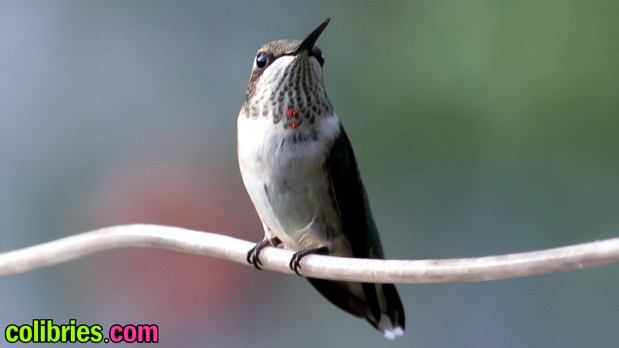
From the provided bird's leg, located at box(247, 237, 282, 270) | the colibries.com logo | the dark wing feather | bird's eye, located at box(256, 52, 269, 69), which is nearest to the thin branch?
bird's leg, located at box(247, 237, 282, 270)

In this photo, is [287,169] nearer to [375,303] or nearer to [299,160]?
[299,160]

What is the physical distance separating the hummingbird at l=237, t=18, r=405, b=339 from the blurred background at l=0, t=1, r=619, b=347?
0.54m

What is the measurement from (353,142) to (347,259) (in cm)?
99

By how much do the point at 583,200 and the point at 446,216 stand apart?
306 millimetres

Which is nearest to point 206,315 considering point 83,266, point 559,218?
point 83,266

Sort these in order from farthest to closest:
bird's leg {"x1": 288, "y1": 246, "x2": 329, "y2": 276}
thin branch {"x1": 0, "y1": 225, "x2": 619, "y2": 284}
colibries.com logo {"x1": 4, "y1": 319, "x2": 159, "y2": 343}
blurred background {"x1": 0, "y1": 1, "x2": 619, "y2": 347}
Answer: blurred background {"x1": 0, "y1": 1, "x2": 619, "y2": 347} → colibries.com logo {"x1": 4, "y1": 319, "x2": 159, "y2": 343} → bird's leg {"x1": 288, "y1": 246, "x2": 329, "y2": 276} → thin branch {"x1": 0, "y1": 225, "x2": 619, "y2": 284}

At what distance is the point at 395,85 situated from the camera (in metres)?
1.98

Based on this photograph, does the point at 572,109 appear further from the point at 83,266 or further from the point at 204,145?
the point at 83,266

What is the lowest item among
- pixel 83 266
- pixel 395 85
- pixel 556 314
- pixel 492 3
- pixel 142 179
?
pixel 556 314

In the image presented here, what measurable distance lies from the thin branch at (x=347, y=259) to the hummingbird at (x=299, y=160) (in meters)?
0.07

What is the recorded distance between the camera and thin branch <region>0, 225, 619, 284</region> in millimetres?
691

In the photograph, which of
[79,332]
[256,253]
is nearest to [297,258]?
[256,253]

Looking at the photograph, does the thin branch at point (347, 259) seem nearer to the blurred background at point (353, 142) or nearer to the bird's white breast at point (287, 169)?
the bird's white breast at point (287, 169)

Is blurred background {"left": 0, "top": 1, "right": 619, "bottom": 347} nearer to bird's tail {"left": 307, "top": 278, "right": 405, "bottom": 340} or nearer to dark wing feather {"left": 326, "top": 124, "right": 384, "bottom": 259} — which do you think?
bird's tail {"left": 307, "top": 278, "right": 405, "bottom": 340}
